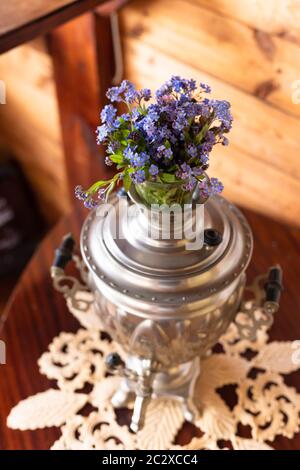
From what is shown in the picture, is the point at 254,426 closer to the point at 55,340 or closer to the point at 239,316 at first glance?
the point at 239,316

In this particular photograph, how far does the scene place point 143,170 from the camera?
0.63m

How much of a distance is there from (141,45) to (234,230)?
0.61 metres

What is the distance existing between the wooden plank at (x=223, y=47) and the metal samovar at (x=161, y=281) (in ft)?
1.07

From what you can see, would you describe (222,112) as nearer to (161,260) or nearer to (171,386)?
(161,260)

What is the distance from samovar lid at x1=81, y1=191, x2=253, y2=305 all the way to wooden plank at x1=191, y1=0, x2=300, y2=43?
15.8 inches

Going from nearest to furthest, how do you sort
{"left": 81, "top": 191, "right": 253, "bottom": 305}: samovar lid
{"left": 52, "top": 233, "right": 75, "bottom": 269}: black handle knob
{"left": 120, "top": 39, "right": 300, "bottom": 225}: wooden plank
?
{"left": 81, "top": 191, "right": 253, "bottom": 305}: samovar lid → {"left": 52, "top": 233, "right": 75, "bottom": 269}: black handle knob → {"left": 120, "top": 39, "right": 300, "bottom": 225}: wooden plank

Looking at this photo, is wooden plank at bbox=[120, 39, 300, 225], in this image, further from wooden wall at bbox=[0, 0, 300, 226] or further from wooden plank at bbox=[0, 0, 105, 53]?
wooden plank at bbox=[0, 0, 105, 53]

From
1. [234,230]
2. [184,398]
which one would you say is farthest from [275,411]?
[234,230]

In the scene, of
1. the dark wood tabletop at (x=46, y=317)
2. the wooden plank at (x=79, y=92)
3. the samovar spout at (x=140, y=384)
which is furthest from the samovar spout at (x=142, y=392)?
the wooden plank at (x=79, y=92)

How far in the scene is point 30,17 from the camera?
36.4 inches

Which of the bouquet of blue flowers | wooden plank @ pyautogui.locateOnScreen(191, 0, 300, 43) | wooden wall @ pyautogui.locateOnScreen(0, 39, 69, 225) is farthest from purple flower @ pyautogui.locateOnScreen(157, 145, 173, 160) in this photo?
wooden wall @ pyautogui.locateOnScreen(0, 39, 69, 225)

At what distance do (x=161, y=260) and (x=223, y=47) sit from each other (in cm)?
55

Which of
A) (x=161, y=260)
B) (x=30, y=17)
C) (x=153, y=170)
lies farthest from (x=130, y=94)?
(x=30, y=17)

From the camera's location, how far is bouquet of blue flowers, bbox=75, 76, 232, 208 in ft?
2.05
